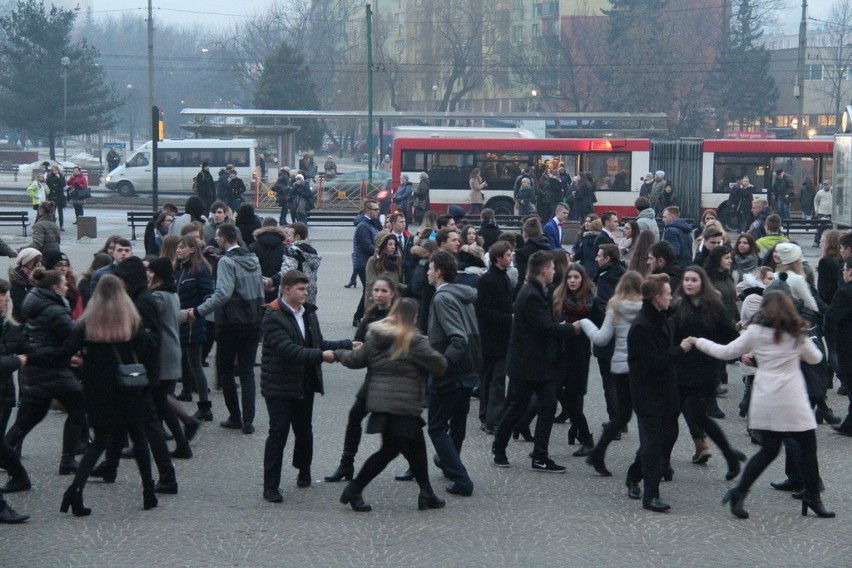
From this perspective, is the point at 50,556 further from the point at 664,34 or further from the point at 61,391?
the point at 664,34

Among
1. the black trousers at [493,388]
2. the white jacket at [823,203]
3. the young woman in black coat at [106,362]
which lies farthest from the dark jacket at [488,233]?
the white jacket at [823,203]

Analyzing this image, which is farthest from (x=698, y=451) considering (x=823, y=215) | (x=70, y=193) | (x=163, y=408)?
(x=70, y=193)

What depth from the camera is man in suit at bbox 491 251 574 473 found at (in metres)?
8.61

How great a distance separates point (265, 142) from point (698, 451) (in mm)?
52435

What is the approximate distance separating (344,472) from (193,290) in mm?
2661

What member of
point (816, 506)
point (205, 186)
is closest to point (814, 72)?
point (205, 186)

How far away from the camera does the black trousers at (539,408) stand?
8781 millimetres

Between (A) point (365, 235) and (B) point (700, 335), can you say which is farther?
(A) point (365, 235)

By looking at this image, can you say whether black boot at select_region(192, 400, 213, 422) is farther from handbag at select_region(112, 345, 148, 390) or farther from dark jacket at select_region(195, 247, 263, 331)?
handbag at select_region(112, 345, 148, 390)

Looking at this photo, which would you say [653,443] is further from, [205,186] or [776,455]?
[205,186]

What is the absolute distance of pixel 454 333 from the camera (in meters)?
8.27

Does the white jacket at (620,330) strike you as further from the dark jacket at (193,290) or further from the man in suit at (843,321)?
the dark jacket at (193,290)

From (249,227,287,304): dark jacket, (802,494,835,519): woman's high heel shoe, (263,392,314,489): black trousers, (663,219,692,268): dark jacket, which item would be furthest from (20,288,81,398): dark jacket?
(663,219,692,268): dark jacket

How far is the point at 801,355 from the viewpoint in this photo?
759 centimetres
